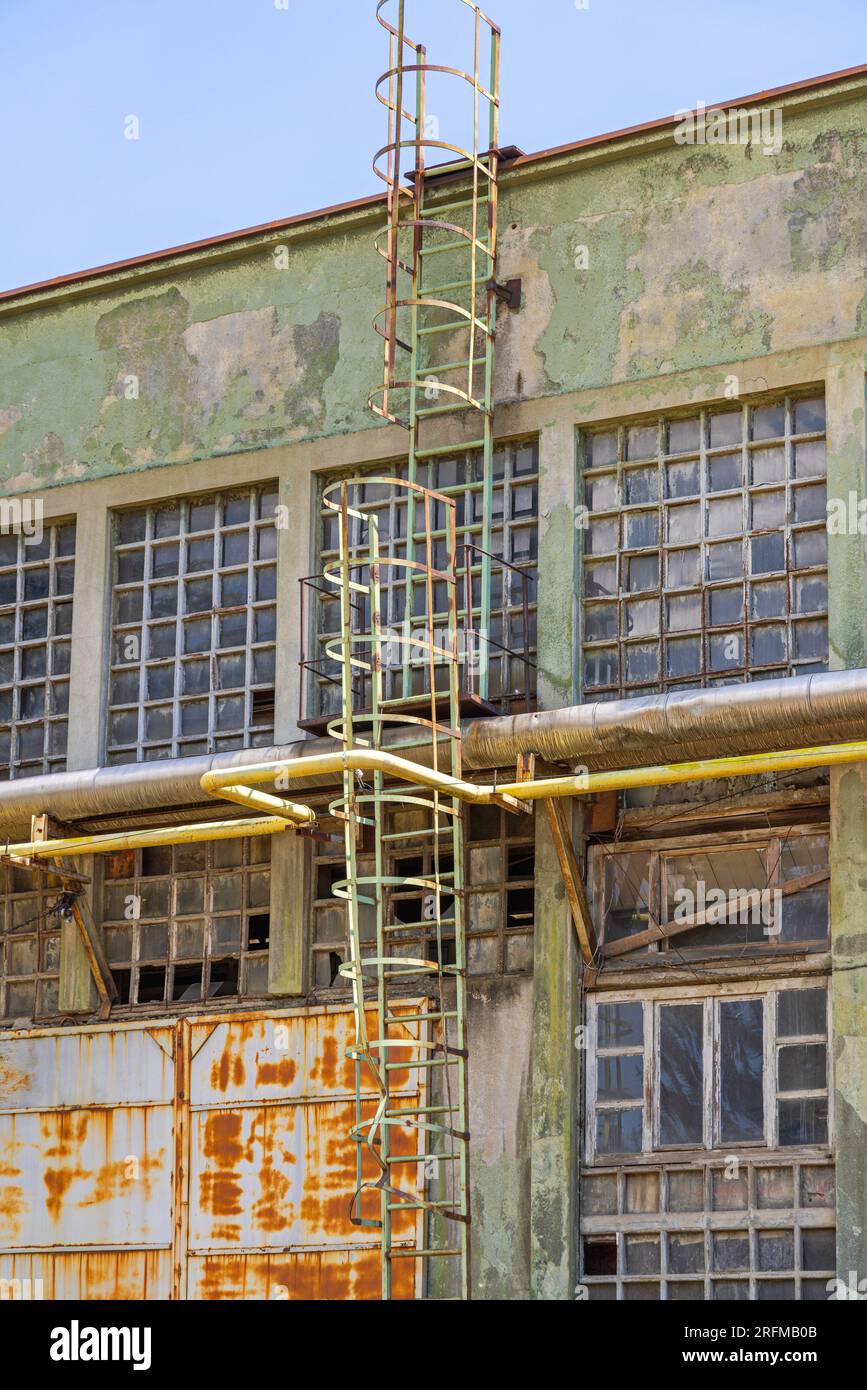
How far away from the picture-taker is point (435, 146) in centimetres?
1739

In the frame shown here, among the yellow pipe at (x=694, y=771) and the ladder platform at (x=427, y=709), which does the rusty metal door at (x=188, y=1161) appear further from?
the yellow pipe at (x=694, y=771)

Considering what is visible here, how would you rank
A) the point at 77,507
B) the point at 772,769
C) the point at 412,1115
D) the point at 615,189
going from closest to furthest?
the point at 772,769 → the point at 412,1115 → the point at 615,189 → the point at 77,507

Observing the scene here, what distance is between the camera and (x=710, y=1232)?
1500 centimetres

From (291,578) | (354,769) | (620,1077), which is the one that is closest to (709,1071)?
(620,1077)

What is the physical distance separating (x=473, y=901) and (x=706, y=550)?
314 centimetres

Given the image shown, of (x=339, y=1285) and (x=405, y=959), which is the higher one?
(x=405, y=959)

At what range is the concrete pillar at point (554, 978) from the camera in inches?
604

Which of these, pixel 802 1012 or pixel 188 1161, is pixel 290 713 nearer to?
pixel 188 1161

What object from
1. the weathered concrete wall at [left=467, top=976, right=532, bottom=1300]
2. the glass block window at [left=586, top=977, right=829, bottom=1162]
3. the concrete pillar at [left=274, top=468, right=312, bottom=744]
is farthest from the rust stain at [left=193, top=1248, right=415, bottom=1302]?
the concrete pillar at [left=274, top=468, right=312, bottom=744]

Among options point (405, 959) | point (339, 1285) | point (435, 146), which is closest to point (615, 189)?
point (435, 146)

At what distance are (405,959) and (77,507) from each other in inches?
223

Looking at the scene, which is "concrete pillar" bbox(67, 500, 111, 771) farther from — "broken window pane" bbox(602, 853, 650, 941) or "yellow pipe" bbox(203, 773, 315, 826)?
"broken window pane" bbox(602, 853, 650, 941)

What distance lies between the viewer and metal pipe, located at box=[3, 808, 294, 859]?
1633 centimetres

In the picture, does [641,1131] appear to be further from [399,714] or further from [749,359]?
[749,359]
